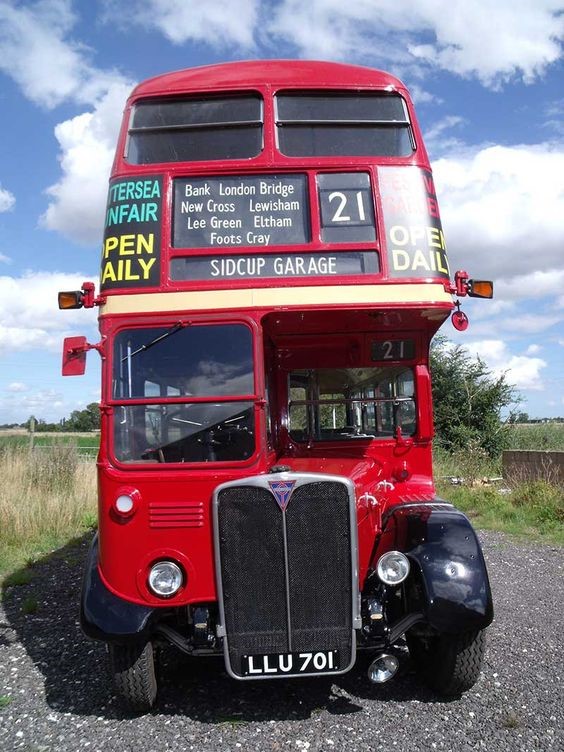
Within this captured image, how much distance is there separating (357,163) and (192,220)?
1.23 metres

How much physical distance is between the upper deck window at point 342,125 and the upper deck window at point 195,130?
0.22m

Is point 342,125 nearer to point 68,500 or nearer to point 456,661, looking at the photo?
point 456,661

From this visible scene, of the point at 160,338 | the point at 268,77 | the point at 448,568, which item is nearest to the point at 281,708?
the point at 448,568

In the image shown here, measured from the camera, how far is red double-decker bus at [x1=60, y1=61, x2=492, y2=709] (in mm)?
4160

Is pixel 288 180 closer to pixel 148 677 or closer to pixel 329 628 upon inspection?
pixel 329 628

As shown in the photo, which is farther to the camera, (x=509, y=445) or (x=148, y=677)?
(x=509, y=445)

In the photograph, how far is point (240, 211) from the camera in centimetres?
472

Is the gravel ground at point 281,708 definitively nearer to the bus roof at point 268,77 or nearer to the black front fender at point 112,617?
the black front fender at point 112,617

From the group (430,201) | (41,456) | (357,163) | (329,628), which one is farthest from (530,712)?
(41,456)

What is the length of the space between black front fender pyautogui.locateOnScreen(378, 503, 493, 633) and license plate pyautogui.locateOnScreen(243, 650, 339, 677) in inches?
25.2

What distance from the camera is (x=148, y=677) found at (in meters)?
4.26

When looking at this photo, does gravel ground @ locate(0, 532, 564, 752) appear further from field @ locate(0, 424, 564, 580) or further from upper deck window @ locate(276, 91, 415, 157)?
field @ locate(0, 424, 564, 580)

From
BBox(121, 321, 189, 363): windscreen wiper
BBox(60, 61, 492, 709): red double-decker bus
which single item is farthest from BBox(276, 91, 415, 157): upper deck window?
BBox(121, 321, 189, 363): windscreen wiper

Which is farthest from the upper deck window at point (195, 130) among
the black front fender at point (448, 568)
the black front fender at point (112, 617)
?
the black front fender at point (112, 617)
